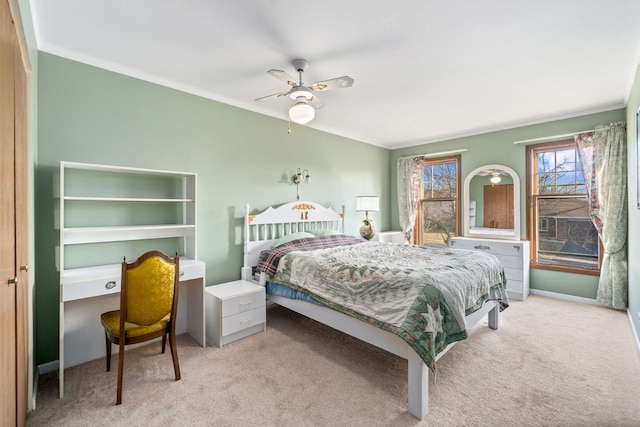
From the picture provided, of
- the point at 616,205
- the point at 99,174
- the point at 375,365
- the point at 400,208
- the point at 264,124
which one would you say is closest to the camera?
the point at 375,365

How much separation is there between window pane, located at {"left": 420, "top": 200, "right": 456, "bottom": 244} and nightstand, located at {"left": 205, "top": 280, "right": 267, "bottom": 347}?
149 inches

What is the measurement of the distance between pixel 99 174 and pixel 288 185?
7.34ft

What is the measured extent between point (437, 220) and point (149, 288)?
5.00 m

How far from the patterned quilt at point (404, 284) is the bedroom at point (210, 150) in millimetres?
942

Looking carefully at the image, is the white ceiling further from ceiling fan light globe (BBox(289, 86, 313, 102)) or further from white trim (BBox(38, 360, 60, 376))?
white trim (BBox(38, 360, 60, 376))

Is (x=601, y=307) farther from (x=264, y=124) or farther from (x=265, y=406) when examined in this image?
(x=264, y=124)

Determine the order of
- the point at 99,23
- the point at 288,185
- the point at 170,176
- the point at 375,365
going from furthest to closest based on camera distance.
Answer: the point at 288,185 → the point at 170,176 → the point at 375,365 → the point at 99,23

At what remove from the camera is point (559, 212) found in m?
4.38

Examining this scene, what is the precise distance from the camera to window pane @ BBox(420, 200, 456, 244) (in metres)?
5.48

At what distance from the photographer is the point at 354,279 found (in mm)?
2543

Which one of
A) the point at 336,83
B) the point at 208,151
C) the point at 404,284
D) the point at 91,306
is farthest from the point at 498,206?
the point at 91,306

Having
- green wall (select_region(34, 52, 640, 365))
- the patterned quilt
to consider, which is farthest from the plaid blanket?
green wall (select_region(34, 52, 640, 365))

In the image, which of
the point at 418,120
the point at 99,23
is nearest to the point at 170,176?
the point at 99,23

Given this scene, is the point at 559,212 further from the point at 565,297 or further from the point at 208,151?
the point at 208,151
